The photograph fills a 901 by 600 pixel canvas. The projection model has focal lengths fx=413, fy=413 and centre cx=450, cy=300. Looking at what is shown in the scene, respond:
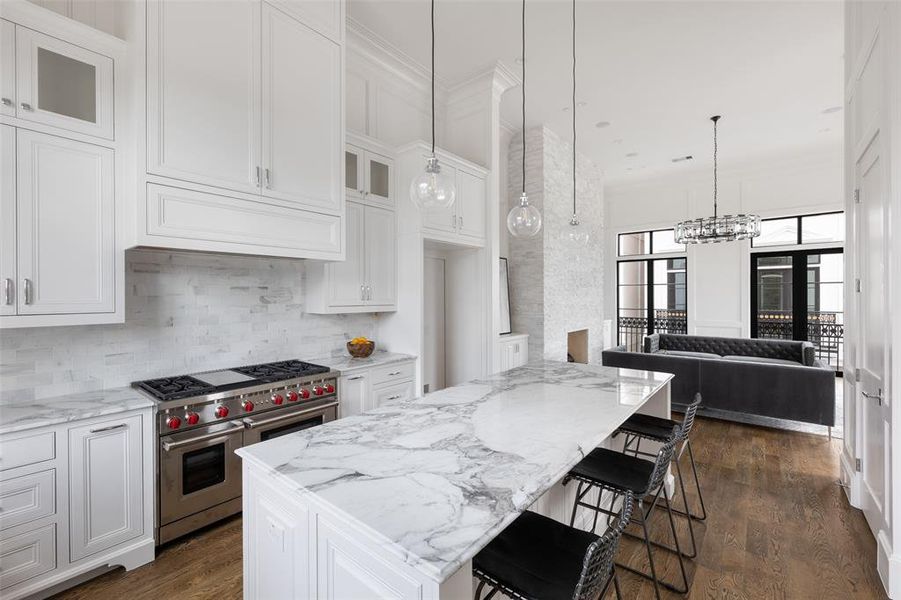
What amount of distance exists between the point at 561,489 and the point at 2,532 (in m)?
2.52

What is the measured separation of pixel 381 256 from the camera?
12.0 ft

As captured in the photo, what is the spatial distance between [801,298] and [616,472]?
744cm

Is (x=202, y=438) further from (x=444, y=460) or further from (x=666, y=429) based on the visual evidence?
(x=666, y=429)

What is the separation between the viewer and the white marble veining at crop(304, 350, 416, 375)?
3197mm

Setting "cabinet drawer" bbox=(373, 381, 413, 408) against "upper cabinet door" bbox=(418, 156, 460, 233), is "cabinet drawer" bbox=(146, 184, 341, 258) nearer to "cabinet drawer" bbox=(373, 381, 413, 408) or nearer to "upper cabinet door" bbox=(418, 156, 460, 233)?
"upper cabinet door" bbox=(418, 156, 460, 233)

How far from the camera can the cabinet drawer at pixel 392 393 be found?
3.38 meters

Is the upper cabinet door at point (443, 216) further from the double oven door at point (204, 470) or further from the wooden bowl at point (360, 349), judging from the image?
the double oven door at point (204, 470)

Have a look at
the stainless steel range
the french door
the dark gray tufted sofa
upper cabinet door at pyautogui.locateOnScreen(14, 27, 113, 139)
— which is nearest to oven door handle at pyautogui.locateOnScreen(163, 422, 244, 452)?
the stainless steel range

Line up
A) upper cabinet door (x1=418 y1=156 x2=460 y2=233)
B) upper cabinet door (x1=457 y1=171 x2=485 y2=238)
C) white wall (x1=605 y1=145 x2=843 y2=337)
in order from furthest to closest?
white wall (x1=605 y1=145 x2=843 y2=337), upper cabinet door (x1=457 y1=171 x2=485 y2=238), upper cabinet door (x1=418 y1=156 x2=460 y2=233)

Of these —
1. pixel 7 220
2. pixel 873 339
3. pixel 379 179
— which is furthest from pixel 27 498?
pixel 873 339

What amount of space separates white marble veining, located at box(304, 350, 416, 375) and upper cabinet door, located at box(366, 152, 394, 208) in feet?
4.43

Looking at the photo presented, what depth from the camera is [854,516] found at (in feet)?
8.86

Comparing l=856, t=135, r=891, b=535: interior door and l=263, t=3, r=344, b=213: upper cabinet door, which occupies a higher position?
l=263, t=3, r=344, b=213: upper cabinet door

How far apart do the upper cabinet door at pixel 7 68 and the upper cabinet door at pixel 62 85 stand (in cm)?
2
